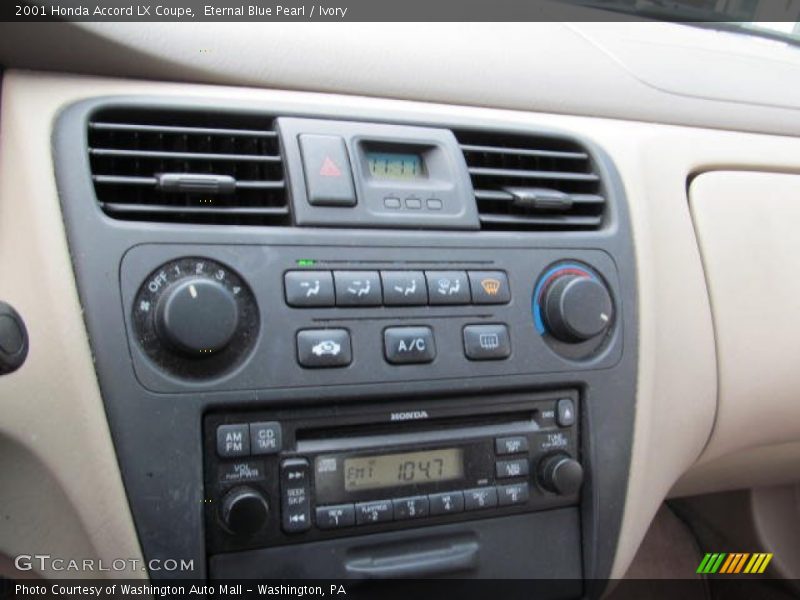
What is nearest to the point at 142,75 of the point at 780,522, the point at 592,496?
the point at 592,496

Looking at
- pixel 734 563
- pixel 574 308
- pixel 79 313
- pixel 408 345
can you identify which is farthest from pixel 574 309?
pixel 734 563

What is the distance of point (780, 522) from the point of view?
1461 millimetres

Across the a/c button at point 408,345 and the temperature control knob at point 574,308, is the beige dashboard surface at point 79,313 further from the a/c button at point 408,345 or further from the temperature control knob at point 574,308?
the a/c button at point 408,345

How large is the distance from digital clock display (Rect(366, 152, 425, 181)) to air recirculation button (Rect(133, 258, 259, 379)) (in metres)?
0.21

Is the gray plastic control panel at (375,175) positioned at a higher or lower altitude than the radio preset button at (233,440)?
higher

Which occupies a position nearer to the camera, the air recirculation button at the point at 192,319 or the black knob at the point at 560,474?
the air recirculation button at the point at 192,319

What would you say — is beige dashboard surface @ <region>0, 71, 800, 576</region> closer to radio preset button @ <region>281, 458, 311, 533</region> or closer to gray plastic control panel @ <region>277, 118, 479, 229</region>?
gray plastic control panel @ <region>277, 118, 479, 229</region>

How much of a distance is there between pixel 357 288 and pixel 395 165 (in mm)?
172

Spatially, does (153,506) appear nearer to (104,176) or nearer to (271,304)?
(271,304)

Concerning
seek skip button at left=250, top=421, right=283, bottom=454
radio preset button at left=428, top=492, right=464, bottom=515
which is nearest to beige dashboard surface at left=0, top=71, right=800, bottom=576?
seek skip button at left=250, top=421, right=283, bottom=454

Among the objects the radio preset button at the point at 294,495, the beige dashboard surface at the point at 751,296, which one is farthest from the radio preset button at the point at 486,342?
the beige dashboard surface at the point at 751,296

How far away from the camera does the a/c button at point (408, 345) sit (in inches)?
29.5

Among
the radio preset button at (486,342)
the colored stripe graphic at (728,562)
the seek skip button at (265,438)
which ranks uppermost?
the radio preset button at (486,342)

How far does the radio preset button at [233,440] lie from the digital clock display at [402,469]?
11cm
